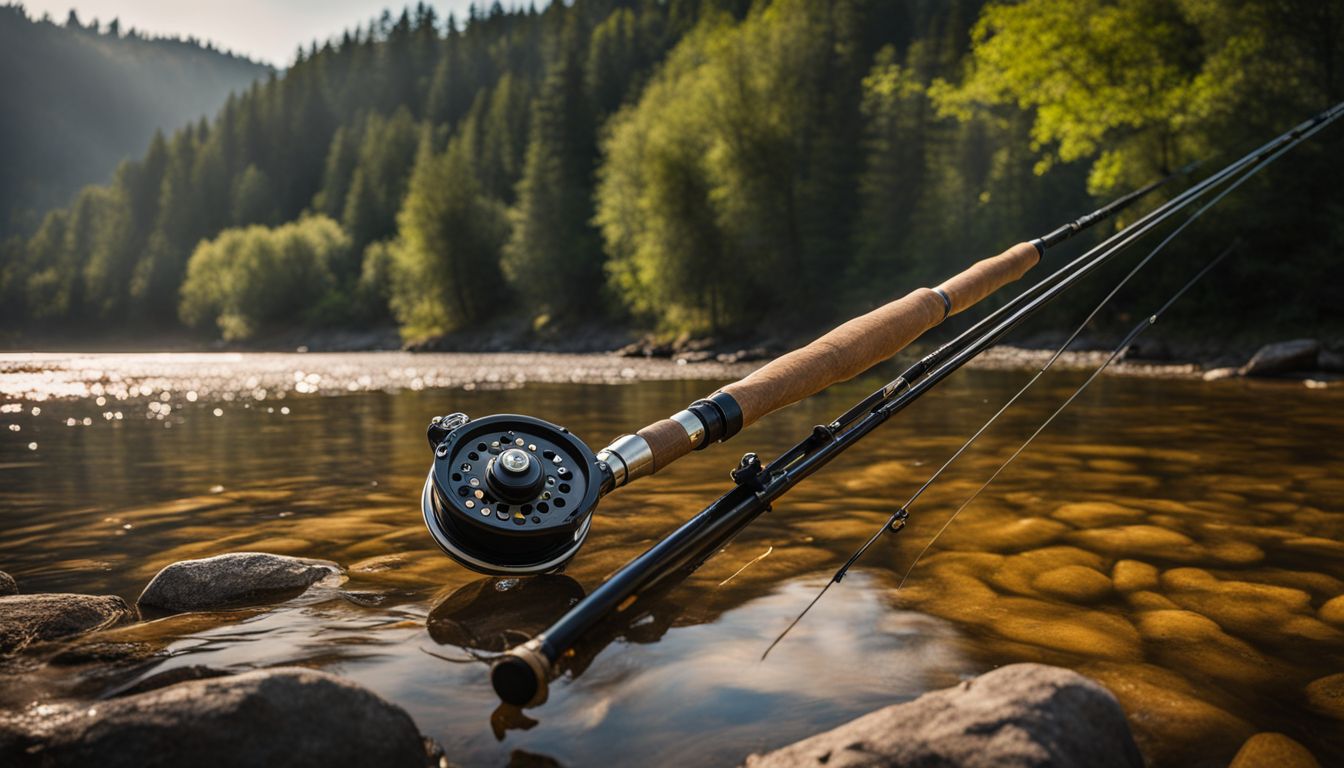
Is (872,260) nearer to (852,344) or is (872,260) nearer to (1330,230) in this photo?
(1330,230)

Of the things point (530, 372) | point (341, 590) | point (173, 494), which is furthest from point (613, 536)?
point (530, 372)

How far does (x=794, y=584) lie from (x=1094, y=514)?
6.19 feet

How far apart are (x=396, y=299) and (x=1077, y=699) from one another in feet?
161

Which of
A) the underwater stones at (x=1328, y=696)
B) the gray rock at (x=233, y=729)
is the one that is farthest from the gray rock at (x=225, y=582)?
the underwater stones at (x=1328, y=696)

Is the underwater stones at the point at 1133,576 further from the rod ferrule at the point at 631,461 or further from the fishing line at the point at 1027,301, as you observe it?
the rod ferrule at the point at 631,461

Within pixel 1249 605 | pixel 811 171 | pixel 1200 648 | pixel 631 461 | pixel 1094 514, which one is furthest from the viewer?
pixel 811 171

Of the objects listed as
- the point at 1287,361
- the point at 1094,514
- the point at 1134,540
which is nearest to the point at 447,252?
the point at 1287,361

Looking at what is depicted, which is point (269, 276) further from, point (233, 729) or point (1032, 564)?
point (233, 729)

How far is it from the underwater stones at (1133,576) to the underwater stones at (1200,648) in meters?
0.27

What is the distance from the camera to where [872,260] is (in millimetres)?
30141

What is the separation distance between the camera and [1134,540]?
12.2 ft

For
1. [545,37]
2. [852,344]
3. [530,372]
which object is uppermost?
[545,37]

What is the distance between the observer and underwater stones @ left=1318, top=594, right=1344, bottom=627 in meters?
2.76

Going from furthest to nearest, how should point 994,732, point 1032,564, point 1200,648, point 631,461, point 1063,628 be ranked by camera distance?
point 1032,564
point 1063,628
point 1200,648
point 631,461
point 994,732
